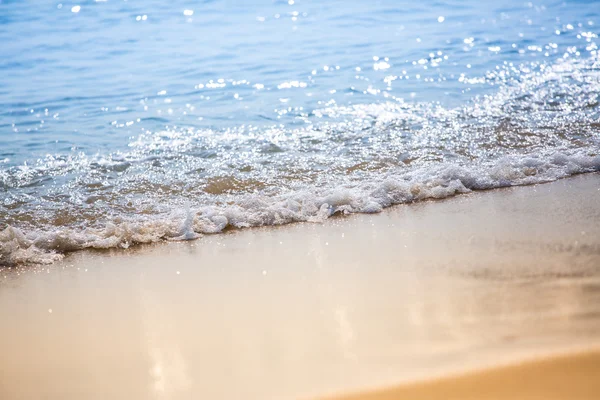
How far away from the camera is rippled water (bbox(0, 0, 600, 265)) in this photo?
4344mm

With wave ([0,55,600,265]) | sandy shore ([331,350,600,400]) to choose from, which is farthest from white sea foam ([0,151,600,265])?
sandy shore ([331,350,600,400])

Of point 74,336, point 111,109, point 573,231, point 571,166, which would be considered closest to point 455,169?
point 571,166

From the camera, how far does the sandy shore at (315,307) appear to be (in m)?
2.41

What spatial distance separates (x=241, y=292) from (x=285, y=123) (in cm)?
347

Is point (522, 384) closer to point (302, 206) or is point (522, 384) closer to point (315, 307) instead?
point (315, 307)

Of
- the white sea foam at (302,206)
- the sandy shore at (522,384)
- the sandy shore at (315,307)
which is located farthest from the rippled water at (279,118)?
the sandy shore at (522,384)

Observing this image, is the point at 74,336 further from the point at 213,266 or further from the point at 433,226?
the point at 433,226

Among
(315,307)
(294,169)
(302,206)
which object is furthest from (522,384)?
(294,169)

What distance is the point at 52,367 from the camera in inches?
103

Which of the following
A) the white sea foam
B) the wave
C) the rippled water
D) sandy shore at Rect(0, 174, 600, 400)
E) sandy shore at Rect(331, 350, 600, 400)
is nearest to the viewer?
sandy shore at Rect(331, 350, 600, 400)

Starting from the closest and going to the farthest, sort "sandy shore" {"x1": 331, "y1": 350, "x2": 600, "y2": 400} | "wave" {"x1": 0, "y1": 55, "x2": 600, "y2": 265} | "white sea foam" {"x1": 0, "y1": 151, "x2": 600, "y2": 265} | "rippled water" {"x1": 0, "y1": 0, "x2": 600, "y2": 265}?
"sandy shore" {"x1": 331, "y1": 350, "x2": 600, "y2": 400} → "white sea foam" {"x1": 0, "y1": 151, "x2": 600, "y2": 265} → "wave" {"x1": 0, "y1": 55, "x2": 600, "y2": 265} → "rippled water" {"x1": 0, "y1": 0, "x2": 600, "y2": 265}

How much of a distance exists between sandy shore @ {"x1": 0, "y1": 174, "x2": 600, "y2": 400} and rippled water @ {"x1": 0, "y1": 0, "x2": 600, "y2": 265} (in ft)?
1.34

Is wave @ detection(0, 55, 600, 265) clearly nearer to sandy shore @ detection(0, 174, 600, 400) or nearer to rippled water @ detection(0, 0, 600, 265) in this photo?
rippled water @ detection(0, 0, 600, 265)

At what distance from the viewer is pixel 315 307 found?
288cm
